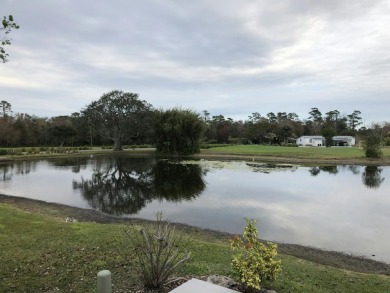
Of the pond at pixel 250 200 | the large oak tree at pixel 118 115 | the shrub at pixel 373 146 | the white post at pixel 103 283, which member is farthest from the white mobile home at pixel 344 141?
the white post at pixel 103 283

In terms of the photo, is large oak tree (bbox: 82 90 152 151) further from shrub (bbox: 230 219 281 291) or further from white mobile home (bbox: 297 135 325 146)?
shrub (bbox: 230 219 281 291)

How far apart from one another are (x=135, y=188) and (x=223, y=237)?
38.2ft

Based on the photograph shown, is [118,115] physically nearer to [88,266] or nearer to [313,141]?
[313,141]

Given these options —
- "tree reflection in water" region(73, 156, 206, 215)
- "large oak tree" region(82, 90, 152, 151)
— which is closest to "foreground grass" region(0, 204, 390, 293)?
"tree reflection in water" region(73, 156, 206, 215)

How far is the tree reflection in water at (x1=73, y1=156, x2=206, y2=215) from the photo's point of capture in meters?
16.7

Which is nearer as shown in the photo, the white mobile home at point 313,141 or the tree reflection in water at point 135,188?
the tree reflection in water at point 135,188

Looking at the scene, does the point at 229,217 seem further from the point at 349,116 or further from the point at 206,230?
the point at 349,116

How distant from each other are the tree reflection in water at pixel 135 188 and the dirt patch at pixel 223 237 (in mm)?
1594

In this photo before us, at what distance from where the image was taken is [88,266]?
6.34 metres

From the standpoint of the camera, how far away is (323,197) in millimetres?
18328

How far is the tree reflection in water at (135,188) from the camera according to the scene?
16666 mm

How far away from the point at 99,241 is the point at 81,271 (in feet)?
6.68

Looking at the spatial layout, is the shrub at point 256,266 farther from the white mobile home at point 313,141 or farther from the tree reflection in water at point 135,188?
the white mobile home at point 313,141

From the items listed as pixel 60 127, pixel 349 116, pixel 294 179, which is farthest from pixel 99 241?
pixel 349 116
